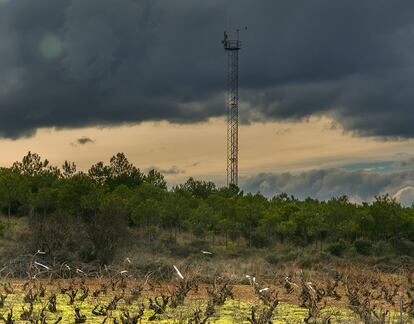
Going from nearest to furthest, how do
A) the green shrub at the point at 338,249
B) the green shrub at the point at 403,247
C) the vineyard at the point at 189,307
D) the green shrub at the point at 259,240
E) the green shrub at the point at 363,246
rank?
the vineyard at the point at 189,307, the green shrub at the point at 338,249, the green shrub at the point at 363,246, the green shrub at the point at 403,247, the green shrub at the point at 259,240

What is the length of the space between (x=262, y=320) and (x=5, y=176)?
46.6 meters

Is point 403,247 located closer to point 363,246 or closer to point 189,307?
point 363,246

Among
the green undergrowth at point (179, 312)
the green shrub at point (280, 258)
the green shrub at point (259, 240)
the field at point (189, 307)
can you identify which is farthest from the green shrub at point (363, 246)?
the green undergrowth at point (179, 312)

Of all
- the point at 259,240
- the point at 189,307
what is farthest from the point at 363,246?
the point at 189,307

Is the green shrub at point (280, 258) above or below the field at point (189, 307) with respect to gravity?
below

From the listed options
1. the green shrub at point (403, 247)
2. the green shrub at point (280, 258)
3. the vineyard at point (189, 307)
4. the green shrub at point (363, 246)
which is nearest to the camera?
the vineyard at point (189, 307)

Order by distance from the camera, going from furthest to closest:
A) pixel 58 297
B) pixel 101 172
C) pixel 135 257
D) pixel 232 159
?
pixel 101 172 → pixel 232 159 → pixel 135 257 → pixel 58 297

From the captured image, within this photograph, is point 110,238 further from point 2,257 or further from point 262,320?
point 262,320

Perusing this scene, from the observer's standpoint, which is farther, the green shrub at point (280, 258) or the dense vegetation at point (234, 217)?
the dense vegetation at point (234, 217)

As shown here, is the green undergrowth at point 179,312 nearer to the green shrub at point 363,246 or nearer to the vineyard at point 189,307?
the vineyard at point 189,307

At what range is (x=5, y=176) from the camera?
177 ft

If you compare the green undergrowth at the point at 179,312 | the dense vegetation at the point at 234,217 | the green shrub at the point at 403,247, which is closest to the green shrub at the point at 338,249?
the dense vegetation at the point at 234,217

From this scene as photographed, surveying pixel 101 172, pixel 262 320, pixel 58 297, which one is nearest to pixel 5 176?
pixel 101 172

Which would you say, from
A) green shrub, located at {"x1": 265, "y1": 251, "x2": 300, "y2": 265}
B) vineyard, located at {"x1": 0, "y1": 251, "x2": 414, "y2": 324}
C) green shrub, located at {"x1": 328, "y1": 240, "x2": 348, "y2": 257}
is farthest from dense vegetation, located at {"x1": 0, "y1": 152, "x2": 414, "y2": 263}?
vineyard, located at {"x1": 0, "y1": 251, "x2": 414, "y2": 324}
